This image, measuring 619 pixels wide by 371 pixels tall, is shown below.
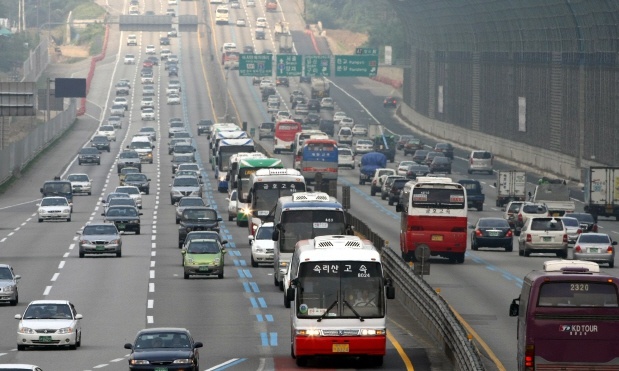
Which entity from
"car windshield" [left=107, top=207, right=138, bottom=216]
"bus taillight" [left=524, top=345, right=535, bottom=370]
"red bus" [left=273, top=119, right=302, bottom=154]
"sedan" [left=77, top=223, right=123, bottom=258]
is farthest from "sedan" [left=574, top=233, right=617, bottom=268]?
"red bus" [left=273, top=119, right=302, bottom=154]

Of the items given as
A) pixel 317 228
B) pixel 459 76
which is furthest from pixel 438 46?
pixel 317 228

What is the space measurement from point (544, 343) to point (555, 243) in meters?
36.9

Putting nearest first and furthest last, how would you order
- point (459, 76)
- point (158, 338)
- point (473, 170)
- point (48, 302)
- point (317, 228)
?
1. point (158, 338)
2. point (48, 302)
3. point (317, 228)
4. point (473, 170)
5. point (459, 76)

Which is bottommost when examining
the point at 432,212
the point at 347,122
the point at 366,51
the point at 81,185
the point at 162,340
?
the point at 347,122

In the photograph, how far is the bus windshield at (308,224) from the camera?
50.2 meters

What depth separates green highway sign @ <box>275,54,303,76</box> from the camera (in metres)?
165

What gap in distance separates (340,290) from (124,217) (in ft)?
140

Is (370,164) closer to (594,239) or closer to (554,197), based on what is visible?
(554,197)

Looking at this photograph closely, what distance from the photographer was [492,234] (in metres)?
67.4

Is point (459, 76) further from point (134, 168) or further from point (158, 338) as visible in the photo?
point (158, 338)

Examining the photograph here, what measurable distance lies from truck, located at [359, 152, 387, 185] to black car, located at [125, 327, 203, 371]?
78393 mm

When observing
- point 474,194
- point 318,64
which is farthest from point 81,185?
point 318,64

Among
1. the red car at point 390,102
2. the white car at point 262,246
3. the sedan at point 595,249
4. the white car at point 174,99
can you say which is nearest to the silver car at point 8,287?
the white car at point 262,246

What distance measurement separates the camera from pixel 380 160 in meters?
110
